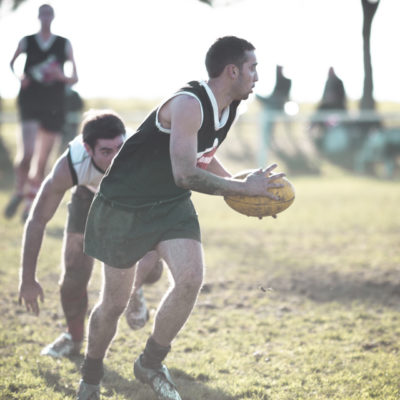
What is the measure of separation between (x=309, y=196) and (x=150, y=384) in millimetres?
10646

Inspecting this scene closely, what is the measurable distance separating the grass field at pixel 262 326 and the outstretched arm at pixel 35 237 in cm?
55

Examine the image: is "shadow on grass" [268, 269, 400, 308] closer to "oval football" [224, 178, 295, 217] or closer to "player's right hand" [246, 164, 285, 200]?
"oval football" [224, 178, 295, 217]

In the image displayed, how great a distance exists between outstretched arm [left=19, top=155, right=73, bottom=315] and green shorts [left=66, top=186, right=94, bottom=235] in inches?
21.0

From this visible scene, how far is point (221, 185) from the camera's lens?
3264 mm

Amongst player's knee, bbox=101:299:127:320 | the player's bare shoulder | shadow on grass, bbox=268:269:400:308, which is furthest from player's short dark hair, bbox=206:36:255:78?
shadow on grass, bbox=268:269:400:308

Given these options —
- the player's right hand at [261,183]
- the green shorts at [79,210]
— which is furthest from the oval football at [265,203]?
the green shorts at [79,210]

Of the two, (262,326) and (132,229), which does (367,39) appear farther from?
(132,229)

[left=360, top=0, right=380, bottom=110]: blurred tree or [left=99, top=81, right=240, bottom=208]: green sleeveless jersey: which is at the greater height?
[left=360, top=0, right=380, bottom=110]: blurred tree

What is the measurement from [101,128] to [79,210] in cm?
76

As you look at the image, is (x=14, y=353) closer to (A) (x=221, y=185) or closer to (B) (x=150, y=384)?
(B) (x=150, y=384)

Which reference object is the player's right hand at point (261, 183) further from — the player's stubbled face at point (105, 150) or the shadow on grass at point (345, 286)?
the shadow on grass at point (345, 286)

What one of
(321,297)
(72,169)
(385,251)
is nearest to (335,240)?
(385,251)

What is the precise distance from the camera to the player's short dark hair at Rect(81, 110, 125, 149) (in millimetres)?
3932

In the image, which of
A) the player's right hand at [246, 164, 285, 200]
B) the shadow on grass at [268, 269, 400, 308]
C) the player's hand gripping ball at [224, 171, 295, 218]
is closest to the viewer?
the player's right hand at [246, 164, 285, 200]
